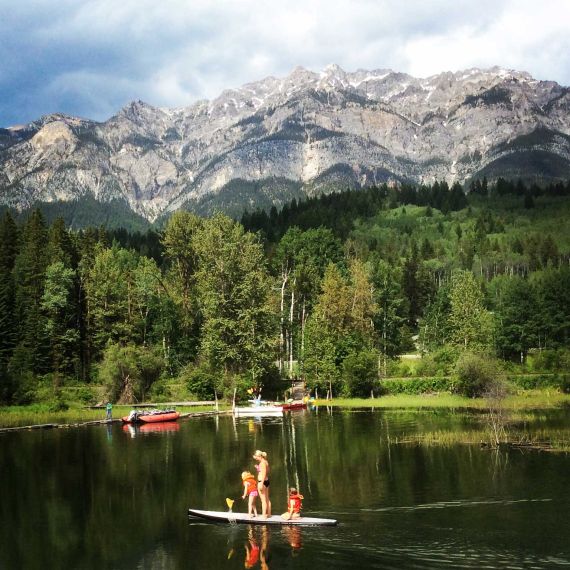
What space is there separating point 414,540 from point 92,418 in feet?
180

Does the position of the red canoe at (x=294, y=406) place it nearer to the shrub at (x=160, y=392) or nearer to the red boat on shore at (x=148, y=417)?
the red boat on shore at (x=148, y=417)

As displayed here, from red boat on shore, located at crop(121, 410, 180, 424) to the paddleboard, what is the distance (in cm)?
3984

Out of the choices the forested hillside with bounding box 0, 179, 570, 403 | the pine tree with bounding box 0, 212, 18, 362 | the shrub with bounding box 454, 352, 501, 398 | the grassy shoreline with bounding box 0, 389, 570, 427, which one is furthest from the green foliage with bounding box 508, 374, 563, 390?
the pine tree with bounding box 0, 212, 18, 362

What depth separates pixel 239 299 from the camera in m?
83.5

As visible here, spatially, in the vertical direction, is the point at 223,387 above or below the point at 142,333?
below

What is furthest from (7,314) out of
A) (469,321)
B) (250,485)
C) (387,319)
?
(250,485)

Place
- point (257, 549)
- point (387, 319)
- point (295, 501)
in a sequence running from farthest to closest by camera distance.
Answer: point (387, 319)
point (295, 501)
point (257, 549)

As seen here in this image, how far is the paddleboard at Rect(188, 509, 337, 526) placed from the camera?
2466cm

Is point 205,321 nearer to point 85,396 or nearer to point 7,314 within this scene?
point 85,396

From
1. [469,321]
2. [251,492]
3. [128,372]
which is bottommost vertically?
[251,492]

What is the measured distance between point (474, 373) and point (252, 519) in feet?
183

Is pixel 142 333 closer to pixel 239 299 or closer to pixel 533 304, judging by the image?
pixel 239 299

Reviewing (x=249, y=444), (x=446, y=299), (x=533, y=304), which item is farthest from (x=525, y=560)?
(x=446, y=299)

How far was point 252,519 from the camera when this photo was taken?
25578mm
